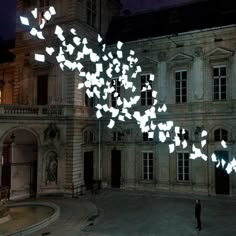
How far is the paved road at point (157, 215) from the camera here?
1488 cm

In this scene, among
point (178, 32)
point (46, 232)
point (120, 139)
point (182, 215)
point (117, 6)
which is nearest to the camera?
point (46, 232)

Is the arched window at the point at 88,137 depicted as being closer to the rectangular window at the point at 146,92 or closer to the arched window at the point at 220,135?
the rectangular window at the point at 146,92

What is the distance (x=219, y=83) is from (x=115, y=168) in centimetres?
1092

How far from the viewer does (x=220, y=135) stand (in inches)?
886

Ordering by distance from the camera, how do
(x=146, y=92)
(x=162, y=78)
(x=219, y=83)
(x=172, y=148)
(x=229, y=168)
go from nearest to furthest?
(x=229, y=168)
(x=219, y=83)
(x=172, y=148)
(x=162, y=78)
(x=146, y=92)

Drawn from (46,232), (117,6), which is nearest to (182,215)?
(46,232)

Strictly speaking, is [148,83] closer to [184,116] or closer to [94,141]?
[184,116]

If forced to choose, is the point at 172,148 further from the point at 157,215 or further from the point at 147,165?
the point at 157,215

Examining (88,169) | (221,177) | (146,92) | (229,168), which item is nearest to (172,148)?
(221,177)

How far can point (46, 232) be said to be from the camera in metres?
14.8

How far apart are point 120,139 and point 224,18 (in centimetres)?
1262

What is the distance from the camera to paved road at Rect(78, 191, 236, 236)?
48.8 ft

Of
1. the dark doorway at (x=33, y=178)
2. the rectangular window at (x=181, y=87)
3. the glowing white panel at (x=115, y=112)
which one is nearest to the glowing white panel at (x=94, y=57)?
the glowing white panel at (x=115, y=112)

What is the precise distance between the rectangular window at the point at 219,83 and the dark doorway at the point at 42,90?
522 inches
